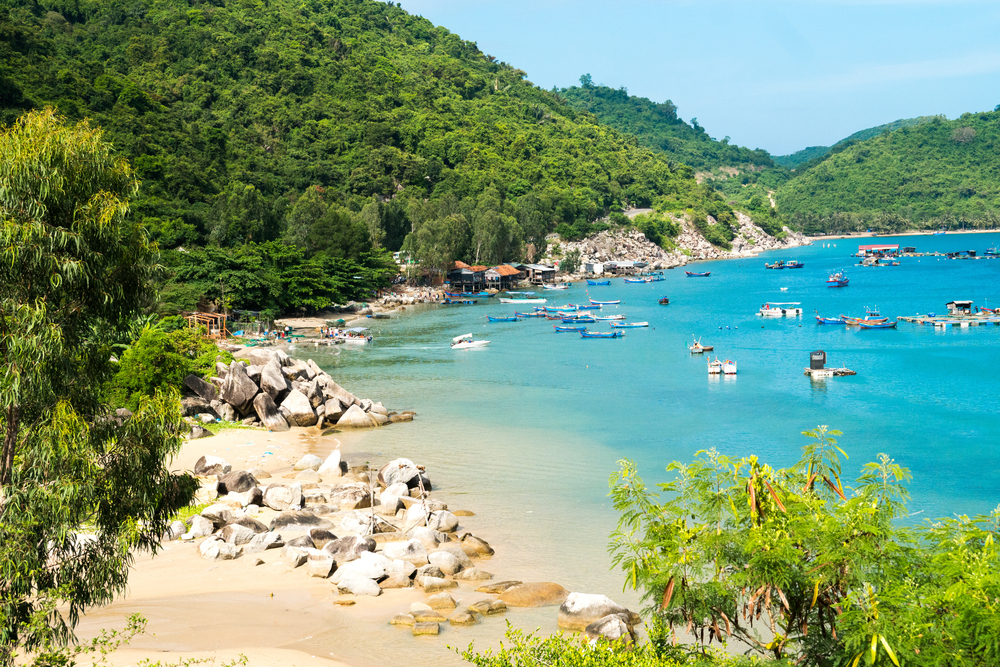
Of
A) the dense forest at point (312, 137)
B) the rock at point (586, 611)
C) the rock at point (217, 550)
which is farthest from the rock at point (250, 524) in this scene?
the dense forest at point (312, 137)

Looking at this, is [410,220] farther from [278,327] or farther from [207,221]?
[278,327]

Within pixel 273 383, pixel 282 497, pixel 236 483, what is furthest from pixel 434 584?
pixel 273 383

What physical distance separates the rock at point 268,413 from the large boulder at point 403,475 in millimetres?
7954

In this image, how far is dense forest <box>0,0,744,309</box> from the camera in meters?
68.9

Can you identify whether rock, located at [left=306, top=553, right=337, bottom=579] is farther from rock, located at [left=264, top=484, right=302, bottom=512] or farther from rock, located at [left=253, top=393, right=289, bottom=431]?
Answer: rock, located at [left=253, top=393, right=289, bottom=431]

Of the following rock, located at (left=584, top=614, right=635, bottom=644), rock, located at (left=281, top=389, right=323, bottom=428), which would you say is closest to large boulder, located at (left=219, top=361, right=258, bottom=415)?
rock, located at (left=281, top=389, right=323, bottom=428)

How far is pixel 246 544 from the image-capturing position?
53.1 ft

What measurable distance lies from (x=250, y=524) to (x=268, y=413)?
40.4ft

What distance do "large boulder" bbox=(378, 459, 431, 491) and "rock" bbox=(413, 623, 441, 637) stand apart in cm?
832

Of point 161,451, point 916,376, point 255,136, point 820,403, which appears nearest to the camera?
point 161,451

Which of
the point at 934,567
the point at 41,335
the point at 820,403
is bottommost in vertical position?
the point at 820,403

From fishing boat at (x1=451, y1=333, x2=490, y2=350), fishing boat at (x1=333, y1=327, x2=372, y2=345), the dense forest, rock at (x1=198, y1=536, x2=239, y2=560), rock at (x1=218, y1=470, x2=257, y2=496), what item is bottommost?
rock at (x1=198, y1=536, x2=239, y2=560)

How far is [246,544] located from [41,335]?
990 cm

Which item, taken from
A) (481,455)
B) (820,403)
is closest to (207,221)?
(481,455)
